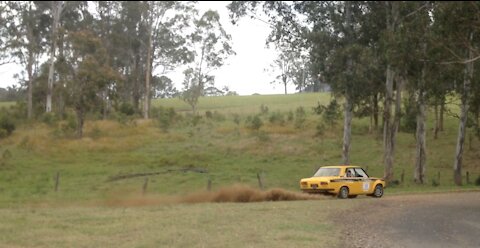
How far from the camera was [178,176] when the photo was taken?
32656 mm

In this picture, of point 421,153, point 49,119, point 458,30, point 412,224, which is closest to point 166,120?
point 49,119

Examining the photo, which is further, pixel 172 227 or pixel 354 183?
pixel 354 183

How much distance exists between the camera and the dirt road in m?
12.3

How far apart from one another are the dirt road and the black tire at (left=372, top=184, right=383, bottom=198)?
2248mm

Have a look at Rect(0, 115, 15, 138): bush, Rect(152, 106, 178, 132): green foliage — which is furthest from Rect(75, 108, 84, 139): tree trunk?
Rect(152, 106, 178, 132): green foliage

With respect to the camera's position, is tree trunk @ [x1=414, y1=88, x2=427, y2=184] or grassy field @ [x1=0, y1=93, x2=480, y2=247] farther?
tree trunk @ [x1=414, y1=88, x2=427, y2=184]

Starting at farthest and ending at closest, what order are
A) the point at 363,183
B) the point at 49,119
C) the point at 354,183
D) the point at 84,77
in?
the point at 49,119
the point at 84,77
the point at 363,183
the point at 354,183

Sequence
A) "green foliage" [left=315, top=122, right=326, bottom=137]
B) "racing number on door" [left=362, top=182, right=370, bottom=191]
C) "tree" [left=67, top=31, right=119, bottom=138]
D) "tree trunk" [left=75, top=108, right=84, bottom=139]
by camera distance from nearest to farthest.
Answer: "racing number on door" [left=362, top=182, right=370, bottom=191]
"tree trunk" [left=75, top=108, right=84, bottom=139]
"tree" [left=67, top=31, right=119, bottom=138]
"green foliage" [left=315, top=122, right=326, bottom=137]

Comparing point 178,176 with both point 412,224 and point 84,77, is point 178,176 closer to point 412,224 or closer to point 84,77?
point 84,77

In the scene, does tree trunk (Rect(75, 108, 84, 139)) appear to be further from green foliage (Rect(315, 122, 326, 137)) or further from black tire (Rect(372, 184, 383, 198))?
black tire (Rect(372, 184, 383, 198))

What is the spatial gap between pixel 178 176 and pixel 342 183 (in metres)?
12.4

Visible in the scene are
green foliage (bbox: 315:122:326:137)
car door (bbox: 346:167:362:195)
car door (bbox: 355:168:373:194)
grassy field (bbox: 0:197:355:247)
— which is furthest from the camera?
green foliage (bbox: 315:122:326:137)

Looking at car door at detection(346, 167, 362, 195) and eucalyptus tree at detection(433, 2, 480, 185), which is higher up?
eucalyptus tree at detection(433, 2, 480, 185)

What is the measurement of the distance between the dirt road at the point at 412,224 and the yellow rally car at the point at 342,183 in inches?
65.9
